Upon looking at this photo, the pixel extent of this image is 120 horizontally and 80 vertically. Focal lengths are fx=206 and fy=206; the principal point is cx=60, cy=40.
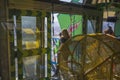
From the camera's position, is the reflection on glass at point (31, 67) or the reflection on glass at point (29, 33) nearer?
the reflection on glass at point (29, 33)

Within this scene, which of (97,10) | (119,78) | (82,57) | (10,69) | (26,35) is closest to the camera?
(119,78)

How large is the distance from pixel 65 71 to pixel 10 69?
1370 millimetres

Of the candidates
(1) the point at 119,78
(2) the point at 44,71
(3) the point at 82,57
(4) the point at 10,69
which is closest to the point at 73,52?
(3) the point at 82,57

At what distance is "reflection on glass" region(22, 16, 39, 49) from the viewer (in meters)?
3.31

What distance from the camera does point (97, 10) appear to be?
4.97 m

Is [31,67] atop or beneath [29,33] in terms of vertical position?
beneath

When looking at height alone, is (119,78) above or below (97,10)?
below

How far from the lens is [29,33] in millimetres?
3430

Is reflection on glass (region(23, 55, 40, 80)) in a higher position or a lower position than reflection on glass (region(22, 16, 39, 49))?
lower

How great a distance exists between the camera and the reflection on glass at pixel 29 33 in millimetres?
3311

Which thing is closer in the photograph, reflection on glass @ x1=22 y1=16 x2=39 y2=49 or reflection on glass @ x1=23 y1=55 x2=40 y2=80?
reflection on glass @ x1=22 y1=16 x2=39 y2=49

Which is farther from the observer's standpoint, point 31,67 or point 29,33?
point 31,67

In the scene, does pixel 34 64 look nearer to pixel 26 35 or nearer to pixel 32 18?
pixel 26 35

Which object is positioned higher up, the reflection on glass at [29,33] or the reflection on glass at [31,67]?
the reflection on glass at [29,33]
